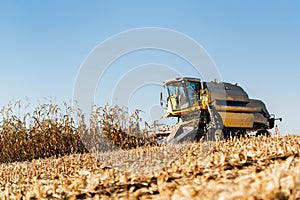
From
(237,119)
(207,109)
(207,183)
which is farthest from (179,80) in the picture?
(207,183)

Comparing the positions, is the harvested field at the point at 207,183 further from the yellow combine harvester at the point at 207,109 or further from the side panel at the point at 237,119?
the side panel at the point at 237,119

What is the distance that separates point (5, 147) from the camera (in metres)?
12.1

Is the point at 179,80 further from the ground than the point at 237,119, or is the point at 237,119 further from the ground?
the point at 179,80

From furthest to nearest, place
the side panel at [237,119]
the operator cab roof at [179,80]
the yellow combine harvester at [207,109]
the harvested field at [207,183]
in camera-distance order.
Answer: the operator cab roof at [179,80] < the side panel at [237,119] < the yellow combine harvester at [207,109] < the harvested field at [207,183]

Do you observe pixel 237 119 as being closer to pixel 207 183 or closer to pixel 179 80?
pixel 179 80

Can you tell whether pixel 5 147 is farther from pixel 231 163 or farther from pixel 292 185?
pixel 292 185

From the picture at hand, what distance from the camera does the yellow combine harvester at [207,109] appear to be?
40.4ft

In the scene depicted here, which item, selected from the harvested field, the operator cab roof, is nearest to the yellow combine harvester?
the operator cab roof

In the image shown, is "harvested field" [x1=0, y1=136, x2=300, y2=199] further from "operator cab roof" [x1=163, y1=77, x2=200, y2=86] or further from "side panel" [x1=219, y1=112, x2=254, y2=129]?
"operator cab roof" [x1=163, y1=77, x2=200, y2=86]

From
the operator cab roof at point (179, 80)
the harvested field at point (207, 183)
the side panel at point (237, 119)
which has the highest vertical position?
the operator cab roof at point (179, 80)

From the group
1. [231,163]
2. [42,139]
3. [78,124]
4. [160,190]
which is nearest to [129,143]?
→ [78,124]

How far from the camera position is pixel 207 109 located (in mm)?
12477

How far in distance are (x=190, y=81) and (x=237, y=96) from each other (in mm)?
1630

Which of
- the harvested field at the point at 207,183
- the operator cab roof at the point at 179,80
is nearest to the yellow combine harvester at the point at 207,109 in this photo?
the operator cab roof at the point at 179,80
